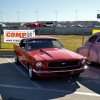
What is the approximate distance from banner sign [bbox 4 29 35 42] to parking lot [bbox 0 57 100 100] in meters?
6.48

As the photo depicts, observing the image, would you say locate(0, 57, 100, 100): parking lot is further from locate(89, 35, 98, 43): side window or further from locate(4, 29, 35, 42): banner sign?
locate(4, 29, 35, 42): banner sign

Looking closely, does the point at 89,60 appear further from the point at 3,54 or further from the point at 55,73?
the point at 3,54

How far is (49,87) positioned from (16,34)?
28.6 feet

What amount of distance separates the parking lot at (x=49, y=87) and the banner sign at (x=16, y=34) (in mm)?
6477

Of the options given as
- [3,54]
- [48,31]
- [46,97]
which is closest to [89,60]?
[46,97]

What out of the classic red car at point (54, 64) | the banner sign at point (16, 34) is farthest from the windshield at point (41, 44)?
the banner sign at point (16, 34)

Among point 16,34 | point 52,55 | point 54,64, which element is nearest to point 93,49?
point 52,55

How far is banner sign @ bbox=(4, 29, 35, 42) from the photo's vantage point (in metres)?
14.0

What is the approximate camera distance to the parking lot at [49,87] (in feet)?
17.1

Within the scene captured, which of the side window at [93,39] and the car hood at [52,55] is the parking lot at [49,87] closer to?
the car hood at [52,55]

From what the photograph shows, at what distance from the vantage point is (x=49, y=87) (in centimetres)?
600

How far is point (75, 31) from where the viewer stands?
35875mm

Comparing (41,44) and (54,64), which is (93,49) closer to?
(41,44)

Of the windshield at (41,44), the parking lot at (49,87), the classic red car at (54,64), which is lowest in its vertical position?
the parking lot at (49,87)
